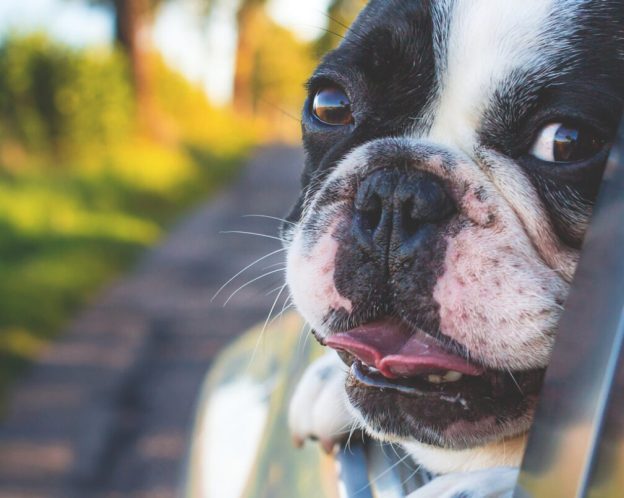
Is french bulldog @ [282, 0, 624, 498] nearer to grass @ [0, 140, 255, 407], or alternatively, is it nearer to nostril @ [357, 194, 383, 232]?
nostril @ [357, 194, 383, 232]

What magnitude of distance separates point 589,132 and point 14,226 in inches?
295

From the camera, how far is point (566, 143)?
1.34 m

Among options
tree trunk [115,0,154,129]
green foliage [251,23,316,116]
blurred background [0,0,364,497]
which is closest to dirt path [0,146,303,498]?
blurred background [0,0,364,497]

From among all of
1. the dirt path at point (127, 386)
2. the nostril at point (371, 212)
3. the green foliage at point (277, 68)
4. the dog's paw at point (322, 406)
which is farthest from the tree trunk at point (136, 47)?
the green foliage at point (277, 68)

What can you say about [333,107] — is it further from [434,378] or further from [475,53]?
[434,378]

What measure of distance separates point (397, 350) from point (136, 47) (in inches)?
557

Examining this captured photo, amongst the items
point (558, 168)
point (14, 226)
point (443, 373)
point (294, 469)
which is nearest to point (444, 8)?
point (558, 168)

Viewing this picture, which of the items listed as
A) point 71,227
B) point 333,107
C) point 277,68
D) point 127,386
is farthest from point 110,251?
point 277,68

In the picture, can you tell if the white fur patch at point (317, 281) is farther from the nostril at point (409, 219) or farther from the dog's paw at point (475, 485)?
the dog's paw at point (475, 485)

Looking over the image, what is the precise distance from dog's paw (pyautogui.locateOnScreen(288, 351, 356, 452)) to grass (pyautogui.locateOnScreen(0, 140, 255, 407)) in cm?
351

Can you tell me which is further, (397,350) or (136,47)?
(136,47)

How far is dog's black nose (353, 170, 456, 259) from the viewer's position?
1346 millimetres

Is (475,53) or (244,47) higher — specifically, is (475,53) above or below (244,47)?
below

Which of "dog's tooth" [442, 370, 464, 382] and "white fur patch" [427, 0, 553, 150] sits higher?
"white fur patch" [427, 0, 553, 150]
